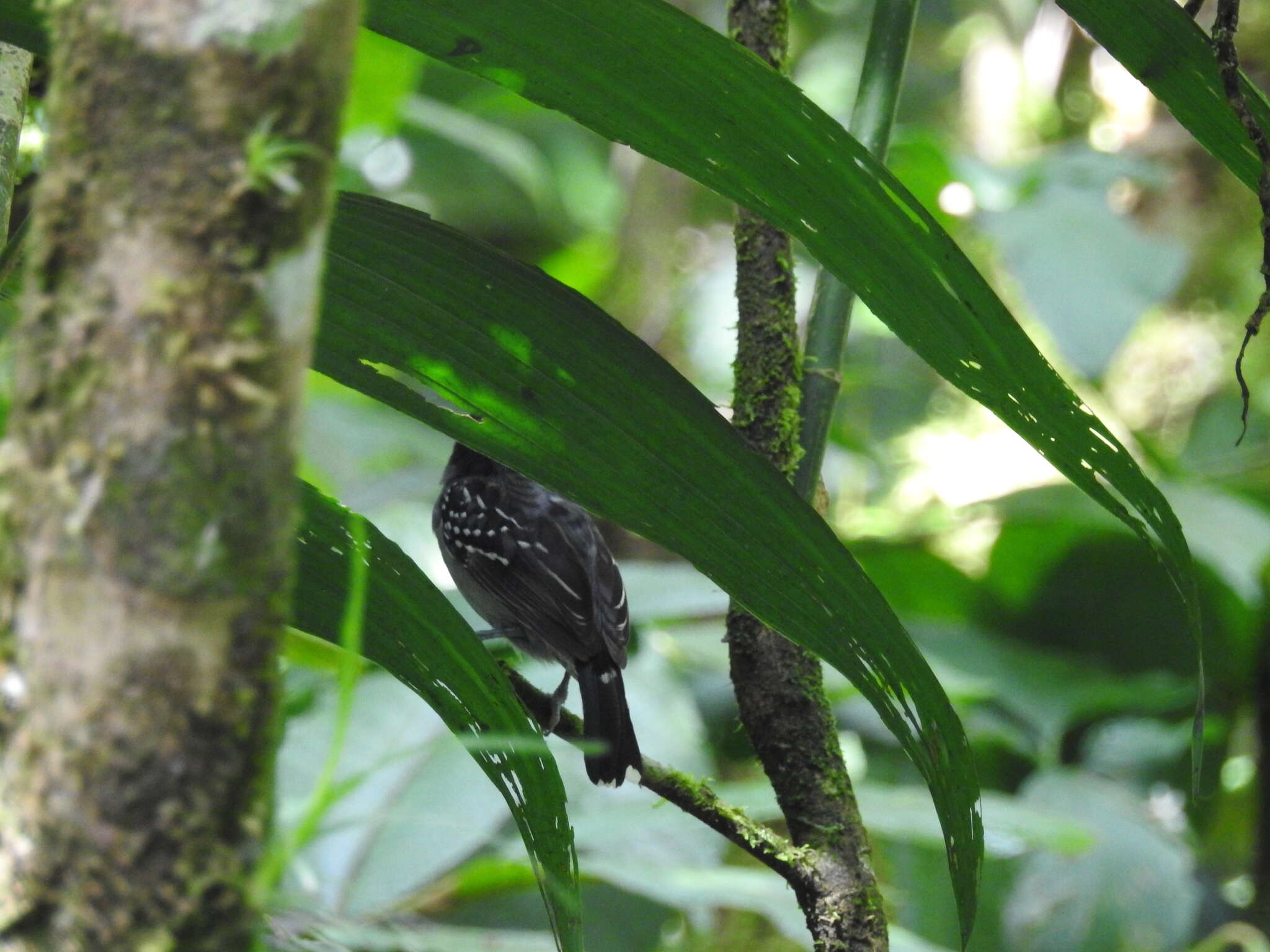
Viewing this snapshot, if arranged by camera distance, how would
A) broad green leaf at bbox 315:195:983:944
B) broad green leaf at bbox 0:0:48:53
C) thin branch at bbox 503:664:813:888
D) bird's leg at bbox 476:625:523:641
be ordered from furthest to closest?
bird's leg at bbox 476:625:523:641
thin branch at bbox 503:664:813:888
broad green leaf at bbox 315:195:983:944
broad green leaf at bbox 0:0:48:53

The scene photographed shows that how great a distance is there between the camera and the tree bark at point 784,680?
2.84 ft

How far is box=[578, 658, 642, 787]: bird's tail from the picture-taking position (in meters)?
1.91

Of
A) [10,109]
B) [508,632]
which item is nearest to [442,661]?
[10,109]

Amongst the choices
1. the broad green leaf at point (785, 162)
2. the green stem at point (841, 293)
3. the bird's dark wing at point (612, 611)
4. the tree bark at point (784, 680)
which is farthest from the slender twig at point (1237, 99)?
the bird's dark wing at point (612, 611)

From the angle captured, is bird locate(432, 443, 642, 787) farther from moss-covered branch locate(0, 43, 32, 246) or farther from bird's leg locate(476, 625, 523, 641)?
moss-covered branch locate(0, 43, 32, 246)

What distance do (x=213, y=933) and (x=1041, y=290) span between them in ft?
12.0

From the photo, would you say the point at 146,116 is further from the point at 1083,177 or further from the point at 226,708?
the point at 1083,177

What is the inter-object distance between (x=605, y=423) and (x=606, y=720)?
1.43 metres

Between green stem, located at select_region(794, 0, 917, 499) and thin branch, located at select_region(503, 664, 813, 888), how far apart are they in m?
0.26

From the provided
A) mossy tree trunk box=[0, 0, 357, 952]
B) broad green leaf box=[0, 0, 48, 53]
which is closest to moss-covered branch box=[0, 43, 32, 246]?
broad green leaf box=[0, 0, 48, 53]

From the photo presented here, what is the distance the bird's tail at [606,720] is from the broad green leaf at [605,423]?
1.04 meters

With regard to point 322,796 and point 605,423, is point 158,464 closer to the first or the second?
point 322,796

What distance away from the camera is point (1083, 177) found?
3971 mm

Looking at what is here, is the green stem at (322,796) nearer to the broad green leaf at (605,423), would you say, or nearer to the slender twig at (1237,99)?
the broad green leaf at (605,423)
